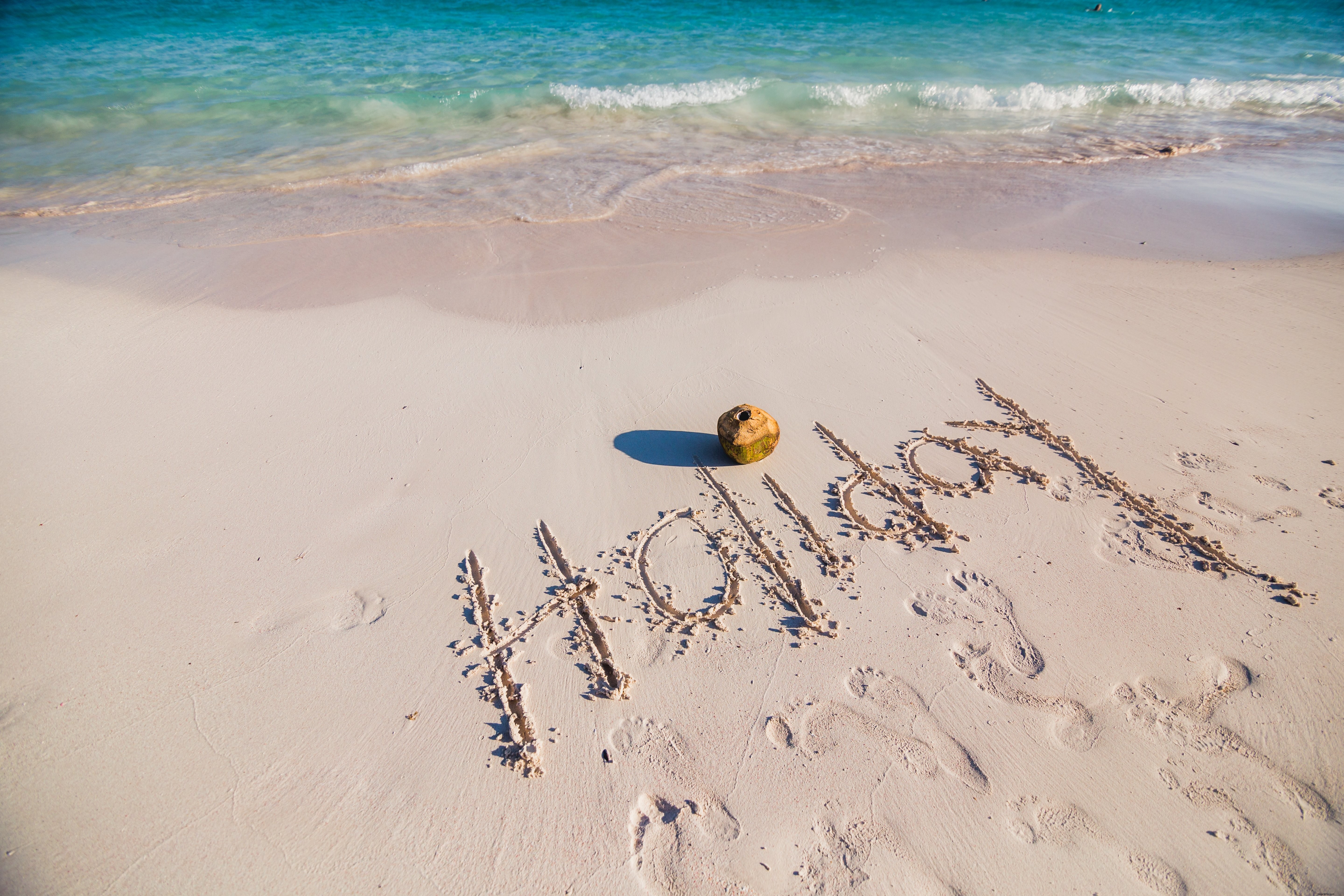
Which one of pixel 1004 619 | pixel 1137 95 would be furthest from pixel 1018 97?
pixel 1004 619

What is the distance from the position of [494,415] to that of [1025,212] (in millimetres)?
6407

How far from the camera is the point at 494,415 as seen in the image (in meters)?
4.33

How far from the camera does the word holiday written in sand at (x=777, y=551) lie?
9.47ft

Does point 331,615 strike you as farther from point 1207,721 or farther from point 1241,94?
point 1241,94

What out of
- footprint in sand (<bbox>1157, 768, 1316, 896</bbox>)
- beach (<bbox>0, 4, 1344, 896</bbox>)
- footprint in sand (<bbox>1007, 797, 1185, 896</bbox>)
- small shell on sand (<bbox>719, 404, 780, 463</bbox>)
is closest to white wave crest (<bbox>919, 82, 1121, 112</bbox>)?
beach (<bbox>0, 4, 1344, 896</bbox>)

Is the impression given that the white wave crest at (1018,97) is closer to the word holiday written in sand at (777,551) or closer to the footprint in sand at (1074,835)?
the word holiday written in sand at (777,551)

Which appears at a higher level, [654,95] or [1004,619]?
[654,95]

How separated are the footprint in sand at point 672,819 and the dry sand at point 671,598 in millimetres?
13

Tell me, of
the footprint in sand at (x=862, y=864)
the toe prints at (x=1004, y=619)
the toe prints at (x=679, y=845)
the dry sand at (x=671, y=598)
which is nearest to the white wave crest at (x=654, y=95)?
the dry sand at (x=671, y=598)

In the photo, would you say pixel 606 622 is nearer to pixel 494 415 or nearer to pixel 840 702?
pixel 840 702

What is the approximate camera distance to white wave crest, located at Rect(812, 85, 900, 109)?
1152 centimetres

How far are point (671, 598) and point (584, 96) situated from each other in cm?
1106

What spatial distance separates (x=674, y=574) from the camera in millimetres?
3328

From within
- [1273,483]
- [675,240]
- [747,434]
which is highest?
[675,240]
